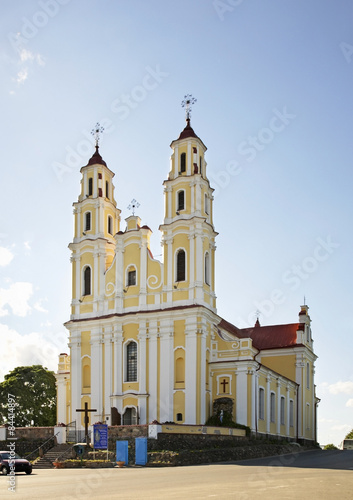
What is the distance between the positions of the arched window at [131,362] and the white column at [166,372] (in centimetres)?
244

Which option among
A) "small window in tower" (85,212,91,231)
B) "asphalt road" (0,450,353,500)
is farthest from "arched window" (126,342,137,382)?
"asphalt road" (0,450,353,500)

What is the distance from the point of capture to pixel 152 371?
147 ft

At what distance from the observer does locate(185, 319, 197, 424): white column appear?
42.3m

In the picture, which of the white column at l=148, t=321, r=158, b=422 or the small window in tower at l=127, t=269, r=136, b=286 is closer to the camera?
the white column at l=148, t=321, r=158, b=422

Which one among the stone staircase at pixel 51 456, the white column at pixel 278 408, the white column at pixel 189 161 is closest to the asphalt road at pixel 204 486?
the stone staircase at pixel 51 456

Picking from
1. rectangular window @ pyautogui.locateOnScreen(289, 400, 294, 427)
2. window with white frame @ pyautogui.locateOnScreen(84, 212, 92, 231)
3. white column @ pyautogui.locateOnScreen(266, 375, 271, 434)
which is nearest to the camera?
white column @ pyautogui.locateOnScreen(266, 375, 271, 434)

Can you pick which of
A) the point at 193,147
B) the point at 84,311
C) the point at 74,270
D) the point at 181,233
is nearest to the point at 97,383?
the point at 84,311

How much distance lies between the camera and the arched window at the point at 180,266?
45.7 m

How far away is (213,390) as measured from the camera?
146ft

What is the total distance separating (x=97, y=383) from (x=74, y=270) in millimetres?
9476

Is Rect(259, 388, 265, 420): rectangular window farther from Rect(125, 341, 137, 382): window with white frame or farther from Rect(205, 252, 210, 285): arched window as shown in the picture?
Rect(125, 341, 137, 382): window with white frame

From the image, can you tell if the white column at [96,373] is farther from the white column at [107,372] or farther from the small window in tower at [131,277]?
the small window in tower at [131,277]

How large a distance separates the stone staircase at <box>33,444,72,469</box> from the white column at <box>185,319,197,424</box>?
8.43 meters

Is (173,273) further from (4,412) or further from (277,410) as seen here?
(4,412)
